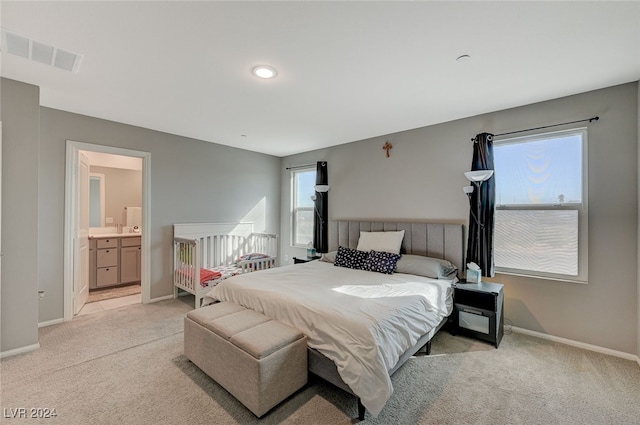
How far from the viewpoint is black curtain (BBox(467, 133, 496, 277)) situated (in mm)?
3084

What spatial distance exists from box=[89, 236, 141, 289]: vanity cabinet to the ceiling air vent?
3.21 metres

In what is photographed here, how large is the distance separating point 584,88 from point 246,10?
3.13m

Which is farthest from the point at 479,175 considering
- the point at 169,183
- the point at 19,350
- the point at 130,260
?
the point at 130,260

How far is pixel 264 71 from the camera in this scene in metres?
2.29

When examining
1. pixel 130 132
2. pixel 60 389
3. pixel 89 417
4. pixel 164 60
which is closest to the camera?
pixel 89 417

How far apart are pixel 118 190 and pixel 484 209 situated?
20.6 ft

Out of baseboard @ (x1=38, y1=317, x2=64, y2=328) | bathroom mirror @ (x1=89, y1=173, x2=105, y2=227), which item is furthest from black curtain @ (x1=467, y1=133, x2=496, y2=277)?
bathroom mirror @ (x1=89, y1=173, x2=105, y2=227)

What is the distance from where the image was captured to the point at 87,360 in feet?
7.80

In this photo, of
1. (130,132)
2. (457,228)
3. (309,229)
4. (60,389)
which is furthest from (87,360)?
(457,228)

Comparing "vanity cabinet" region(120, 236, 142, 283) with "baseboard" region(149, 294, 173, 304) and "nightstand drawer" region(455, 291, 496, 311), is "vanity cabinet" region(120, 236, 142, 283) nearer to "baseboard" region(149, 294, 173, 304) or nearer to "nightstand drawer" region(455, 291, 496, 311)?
"baseboard" region(149, 294, 173, 304)

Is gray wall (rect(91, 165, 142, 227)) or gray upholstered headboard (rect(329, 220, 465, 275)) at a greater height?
gray wall (rect(91, 165, 142, 227))

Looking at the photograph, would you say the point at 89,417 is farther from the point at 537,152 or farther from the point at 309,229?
the point at 537,152

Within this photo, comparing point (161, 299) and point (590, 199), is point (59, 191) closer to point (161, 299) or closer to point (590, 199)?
point (161, 299)

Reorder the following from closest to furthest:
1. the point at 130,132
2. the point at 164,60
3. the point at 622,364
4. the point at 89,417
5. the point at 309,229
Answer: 1. the point at 89,417
2. the point at 164,60
3. the point at 622,364
4. the point at 130,132
5. the point at 309,229
